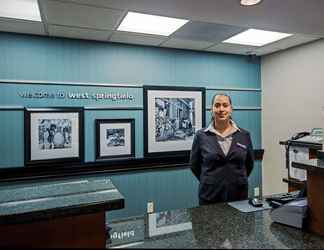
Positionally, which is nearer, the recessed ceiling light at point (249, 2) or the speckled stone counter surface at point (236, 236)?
the speckled stone counter surface at point (236, 236)

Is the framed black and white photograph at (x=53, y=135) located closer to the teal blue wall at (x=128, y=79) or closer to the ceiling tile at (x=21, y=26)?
the teal blue wall at (x=128, y=79)

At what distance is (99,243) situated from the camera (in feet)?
3.67

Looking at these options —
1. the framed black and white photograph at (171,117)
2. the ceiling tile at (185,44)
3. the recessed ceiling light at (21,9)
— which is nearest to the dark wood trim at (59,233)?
the recessed ceiling light at (21,9)

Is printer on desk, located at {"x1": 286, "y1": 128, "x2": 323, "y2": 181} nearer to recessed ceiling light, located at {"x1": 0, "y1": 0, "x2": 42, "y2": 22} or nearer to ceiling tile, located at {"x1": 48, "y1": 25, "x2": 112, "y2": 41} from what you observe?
ceiling tile, located at {"x1": 48, "y1": 25, "x2": 112, "y2": 41}

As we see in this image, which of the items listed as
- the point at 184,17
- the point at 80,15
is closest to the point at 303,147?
the point at 184,17

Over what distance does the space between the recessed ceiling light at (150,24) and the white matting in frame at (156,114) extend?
83 centimetres

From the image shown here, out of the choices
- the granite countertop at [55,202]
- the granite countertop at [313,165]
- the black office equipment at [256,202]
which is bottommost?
the black office equipment at [256,202]

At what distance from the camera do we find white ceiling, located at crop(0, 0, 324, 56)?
2145 mm

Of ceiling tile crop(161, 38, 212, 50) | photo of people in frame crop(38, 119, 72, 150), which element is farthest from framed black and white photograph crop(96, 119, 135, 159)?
ceiling tile crop(161, 38, 212, 50)

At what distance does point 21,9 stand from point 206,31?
Answer: 179cm

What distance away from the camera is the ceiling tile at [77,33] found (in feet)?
9.43

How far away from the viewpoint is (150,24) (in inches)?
112

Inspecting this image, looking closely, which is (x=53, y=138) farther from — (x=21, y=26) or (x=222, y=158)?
(x=222, y=158)

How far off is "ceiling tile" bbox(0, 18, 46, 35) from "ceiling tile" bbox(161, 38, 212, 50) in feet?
4.67
